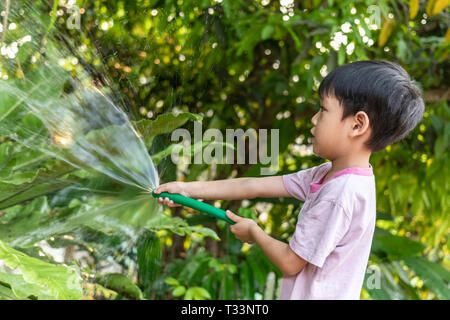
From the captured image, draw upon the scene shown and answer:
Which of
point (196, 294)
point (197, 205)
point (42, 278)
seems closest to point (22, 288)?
point (42, 278)

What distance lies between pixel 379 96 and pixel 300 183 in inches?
8.7

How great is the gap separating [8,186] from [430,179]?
128cm

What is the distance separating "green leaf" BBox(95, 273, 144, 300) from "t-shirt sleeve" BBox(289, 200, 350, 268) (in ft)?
1.85

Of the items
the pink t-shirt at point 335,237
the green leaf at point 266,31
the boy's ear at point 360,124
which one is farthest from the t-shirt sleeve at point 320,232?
the green leaf at point 266,31

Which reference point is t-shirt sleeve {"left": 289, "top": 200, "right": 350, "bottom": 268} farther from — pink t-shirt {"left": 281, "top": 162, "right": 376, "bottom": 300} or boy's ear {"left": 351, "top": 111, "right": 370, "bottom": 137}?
boy's ear {"left": 351, "top": 111, "right": 370, "bottom": 137}

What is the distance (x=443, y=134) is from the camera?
145 centimetres

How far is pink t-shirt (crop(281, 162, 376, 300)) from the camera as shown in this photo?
25.9 inches

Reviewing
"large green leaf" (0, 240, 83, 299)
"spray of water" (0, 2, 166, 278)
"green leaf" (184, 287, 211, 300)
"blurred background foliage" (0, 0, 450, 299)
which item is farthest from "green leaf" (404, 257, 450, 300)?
"large green leaf" (0, 240, 83, 299)

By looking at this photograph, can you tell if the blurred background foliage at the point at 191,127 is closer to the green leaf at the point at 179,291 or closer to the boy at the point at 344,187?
the green leaf at the point at 179,291

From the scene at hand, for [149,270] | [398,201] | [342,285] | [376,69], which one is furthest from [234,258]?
[376,69]

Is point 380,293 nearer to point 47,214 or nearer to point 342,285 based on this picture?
point 342,285

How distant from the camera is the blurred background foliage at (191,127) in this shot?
2.97 ft

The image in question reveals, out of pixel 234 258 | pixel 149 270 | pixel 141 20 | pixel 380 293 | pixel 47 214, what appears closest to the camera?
pixel 141 20

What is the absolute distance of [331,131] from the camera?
713mm
